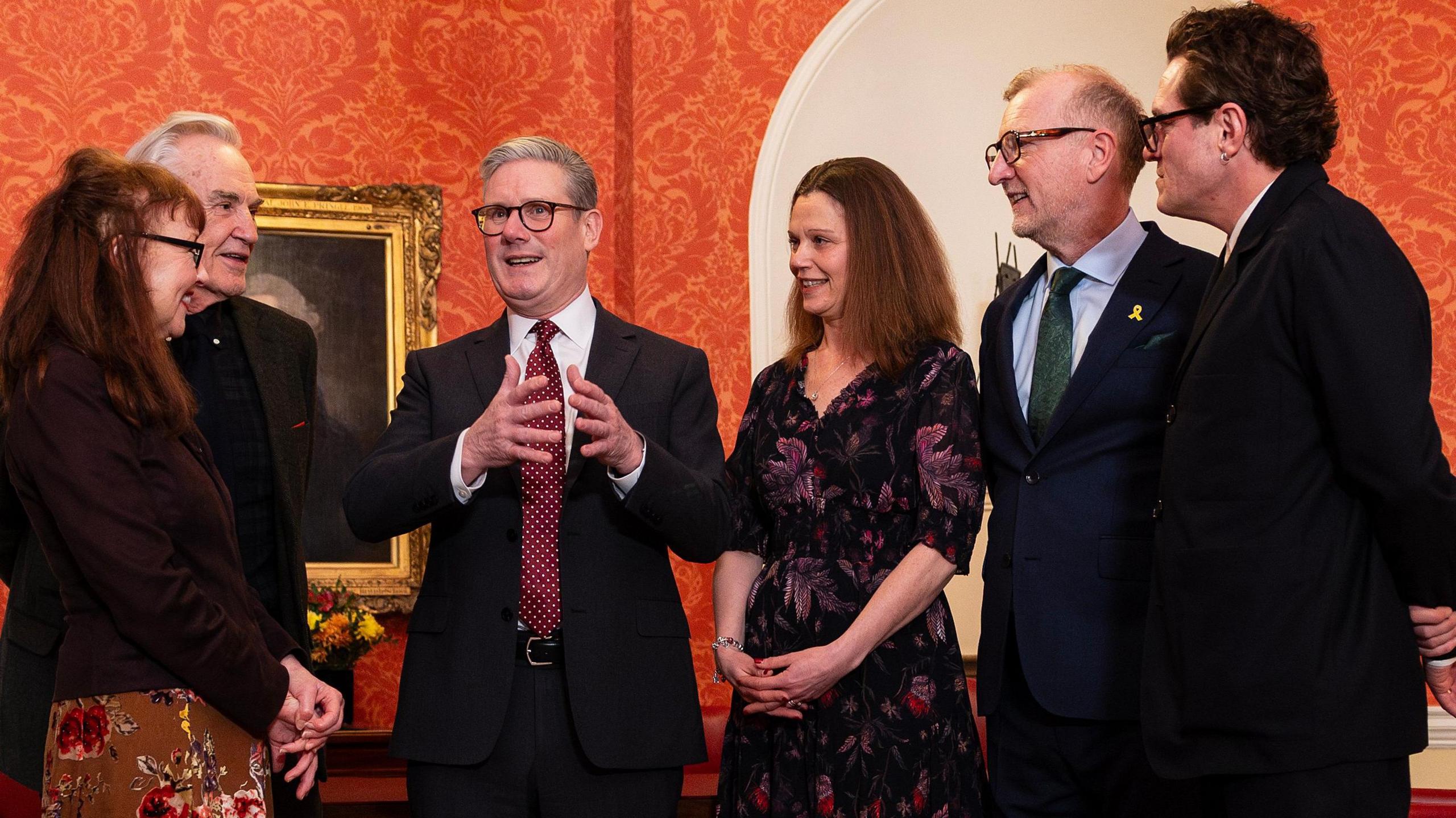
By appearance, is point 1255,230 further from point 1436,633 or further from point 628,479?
point 628,479

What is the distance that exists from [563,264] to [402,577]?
250 centimetres

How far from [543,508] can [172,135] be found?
1.19m

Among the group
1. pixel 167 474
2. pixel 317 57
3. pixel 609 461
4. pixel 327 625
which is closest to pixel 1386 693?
pixel 609 461

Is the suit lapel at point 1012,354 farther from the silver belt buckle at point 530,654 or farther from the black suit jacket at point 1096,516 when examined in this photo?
the silver belt buckle at point 530,654

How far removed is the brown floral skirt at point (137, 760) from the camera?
6.25 ft

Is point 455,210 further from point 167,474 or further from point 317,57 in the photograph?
point 167,474

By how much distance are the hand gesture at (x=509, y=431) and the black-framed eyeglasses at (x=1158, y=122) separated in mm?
1094

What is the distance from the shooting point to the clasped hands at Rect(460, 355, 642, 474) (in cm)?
214

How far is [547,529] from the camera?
237cm

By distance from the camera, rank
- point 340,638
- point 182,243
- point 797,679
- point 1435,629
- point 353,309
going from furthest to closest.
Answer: point 353,309, point 340,638, point 797,679, point 182,243, point 1435,629

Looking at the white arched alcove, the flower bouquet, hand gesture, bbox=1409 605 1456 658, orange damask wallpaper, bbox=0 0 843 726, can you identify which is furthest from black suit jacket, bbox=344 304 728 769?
the white arched alcove

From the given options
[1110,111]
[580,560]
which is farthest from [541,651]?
[1110,111]

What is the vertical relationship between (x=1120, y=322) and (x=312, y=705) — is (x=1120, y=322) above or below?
above

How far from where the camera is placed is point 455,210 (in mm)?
4852
